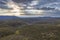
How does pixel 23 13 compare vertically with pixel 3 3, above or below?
below

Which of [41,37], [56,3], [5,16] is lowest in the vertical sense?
[41,37]

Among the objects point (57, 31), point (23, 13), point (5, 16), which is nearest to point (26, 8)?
point (23, 13)

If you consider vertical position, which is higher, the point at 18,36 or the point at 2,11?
the point at 2,11

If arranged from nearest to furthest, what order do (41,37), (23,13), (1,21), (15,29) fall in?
1. (41,37)
2. (15,29)
3. (1,21)
4. (23,13)

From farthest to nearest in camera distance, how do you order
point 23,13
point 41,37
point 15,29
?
1. point 23,13
2. point 15,29
3. point 41,37

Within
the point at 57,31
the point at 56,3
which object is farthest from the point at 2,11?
the point at 57,31

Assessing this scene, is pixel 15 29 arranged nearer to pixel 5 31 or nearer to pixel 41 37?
pixel 5 31

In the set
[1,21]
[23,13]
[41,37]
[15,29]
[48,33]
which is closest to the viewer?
[41,37]

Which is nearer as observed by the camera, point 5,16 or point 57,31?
point 57,31

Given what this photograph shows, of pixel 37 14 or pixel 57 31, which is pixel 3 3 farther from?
pixel 57 31
